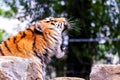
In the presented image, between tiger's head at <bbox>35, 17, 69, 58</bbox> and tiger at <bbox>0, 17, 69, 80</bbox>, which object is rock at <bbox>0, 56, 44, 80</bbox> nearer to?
tiger at <bbox>0, 17, 69, 80</bbox>

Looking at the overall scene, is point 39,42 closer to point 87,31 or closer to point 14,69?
point 14,69

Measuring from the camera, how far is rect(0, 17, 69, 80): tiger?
392cm

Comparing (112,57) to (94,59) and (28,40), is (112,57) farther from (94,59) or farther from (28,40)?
(28,40)

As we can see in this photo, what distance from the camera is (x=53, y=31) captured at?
4.09 meters

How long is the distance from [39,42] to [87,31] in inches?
168

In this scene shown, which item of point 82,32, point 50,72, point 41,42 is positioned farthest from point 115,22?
point 41,42

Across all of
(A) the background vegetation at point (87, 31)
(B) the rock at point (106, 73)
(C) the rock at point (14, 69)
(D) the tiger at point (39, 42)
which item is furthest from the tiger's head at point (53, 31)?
(A) the background vegetation at point (87, 31)

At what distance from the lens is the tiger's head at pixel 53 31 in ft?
13.3

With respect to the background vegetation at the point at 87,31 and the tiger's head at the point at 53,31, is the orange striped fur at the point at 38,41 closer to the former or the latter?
the tiger's head at the point at 53,31

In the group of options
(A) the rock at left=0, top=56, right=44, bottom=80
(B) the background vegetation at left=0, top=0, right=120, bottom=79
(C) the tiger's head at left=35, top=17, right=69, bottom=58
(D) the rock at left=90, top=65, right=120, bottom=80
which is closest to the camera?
(A) the rock at left=0, top=56, right=44, bottom=80

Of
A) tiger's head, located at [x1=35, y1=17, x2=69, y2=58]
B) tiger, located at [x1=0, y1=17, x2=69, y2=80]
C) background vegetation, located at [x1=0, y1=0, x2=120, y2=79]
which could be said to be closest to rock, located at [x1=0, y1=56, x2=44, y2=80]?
tiger, located at [x1=0, y1=17, x2=69, y2=80]

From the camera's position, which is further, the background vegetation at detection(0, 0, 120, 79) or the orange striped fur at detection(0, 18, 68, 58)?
the background vegetation at detection(0, 0, 120, 79)

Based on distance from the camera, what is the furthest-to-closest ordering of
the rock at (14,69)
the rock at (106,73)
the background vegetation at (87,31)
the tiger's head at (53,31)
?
the background vegetation at (87,31), the tiger's head at (53,31), the rock at (106,73), the rock at (14,69)

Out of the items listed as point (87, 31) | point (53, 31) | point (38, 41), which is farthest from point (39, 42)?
point (87, 31)
